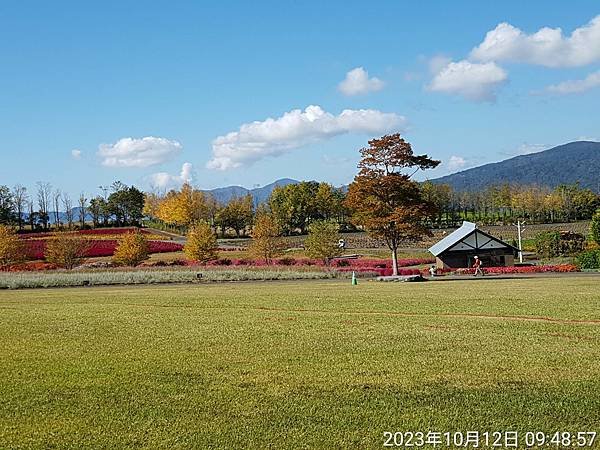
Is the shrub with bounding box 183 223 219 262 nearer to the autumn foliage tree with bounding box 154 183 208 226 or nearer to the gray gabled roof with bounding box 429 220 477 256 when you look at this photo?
the gray gabled roof with bounding box 429 220 477 256

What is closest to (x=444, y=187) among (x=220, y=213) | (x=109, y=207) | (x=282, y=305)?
(x=220, y=213)

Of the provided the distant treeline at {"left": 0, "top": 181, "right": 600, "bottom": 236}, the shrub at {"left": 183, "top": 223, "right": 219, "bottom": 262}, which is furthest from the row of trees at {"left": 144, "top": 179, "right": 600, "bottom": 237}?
the shrub at {"left": 183, "top": 223, "right": 219, "bottom": 262}

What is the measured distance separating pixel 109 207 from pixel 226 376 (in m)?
129

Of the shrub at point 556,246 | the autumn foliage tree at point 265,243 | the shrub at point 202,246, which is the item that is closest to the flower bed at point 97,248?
the shrub at point 202,246

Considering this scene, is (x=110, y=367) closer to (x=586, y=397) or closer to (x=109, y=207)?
(x=586, y=397)

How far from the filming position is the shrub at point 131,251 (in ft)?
202

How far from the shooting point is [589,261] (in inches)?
2007

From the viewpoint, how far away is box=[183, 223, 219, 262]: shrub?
6297 centimetres

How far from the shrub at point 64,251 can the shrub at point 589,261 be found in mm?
42928

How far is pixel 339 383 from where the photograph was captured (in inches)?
408

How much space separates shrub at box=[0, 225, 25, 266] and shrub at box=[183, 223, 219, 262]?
15.2m

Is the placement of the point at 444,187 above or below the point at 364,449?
above

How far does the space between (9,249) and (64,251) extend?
4.66 m

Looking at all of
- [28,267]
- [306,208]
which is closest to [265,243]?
[28,267]
